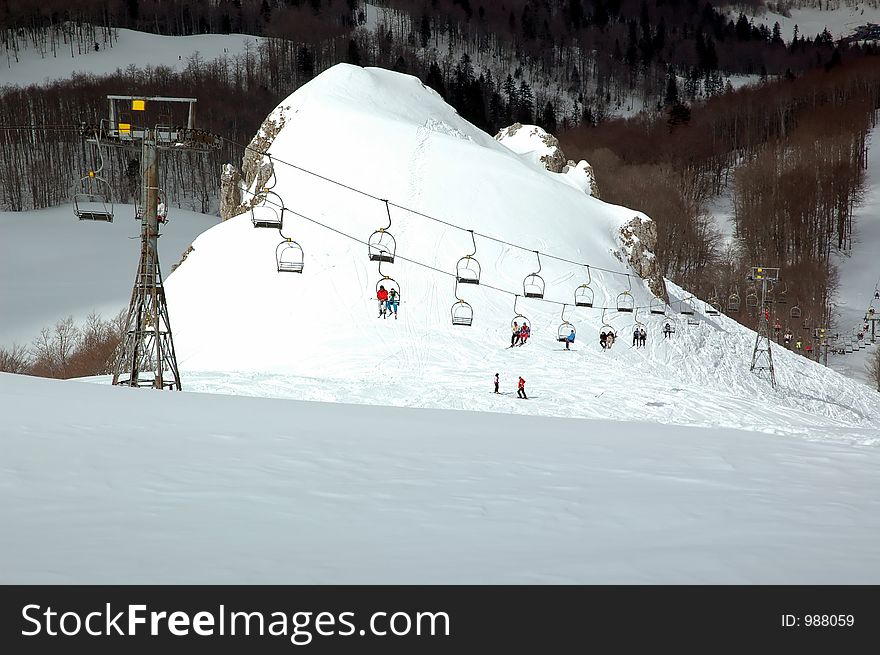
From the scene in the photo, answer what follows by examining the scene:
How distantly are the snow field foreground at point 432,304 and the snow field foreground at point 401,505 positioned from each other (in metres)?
18.0

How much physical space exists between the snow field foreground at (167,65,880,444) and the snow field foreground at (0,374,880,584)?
1803 centimetres

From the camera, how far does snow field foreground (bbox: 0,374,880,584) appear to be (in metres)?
4.11

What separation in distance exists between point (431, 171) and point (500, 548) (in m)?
44.5

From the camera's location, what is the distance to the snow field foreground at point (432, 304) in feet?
95.7

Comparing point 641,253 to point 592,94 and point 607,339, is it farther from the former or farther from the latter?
point 592,94

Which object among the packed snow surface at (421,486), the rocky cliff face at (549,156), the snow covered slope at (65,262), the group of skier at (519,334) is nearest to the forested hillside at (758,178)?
the rocky cliff face at (549,156)

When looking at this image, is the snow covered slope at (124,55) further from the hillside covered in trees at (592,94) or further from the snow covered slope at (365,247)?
the snow covered slope at (365,247)

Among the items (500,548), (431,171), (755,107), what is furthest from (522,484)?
(755,107)

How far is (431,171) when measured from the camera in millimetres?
47812

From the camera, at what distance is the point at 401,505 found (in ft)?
18.3

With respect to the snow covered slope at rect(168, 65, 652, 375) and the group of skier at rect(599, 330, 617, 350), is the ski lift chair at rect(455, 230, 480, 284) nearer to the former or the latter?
the snow covered slope at rect(168, 65, 652, 375)

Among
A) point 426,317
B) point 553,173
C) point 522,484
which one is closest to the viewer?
point 522,484

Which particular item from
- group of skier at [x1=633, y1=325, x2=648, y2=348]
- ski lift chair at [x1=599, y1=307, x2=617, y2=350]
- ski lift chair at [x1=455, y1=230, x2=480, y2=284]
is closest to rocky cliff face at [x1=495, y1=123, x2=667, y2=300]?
ski lift chair at [x1=599, y1=307, x2=617, y2=350]

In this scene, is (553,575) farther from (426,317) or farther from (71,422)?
(426,317)
